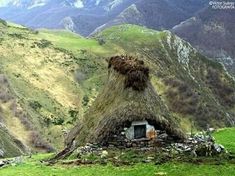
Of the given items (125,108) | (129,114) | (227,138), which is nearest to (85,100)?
(227,138)

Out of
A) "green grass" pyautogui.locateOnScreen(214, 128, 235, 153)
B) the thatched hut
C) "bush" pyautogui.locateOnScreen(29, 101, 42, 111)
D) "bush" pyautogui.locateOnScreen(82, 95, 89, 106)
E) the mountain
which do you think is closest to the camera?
the thatched hut

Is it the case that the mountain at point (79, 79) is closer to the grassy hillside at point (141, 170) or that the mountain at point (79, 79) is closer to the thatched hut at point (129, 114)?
the thatched hut at point (129, 114)

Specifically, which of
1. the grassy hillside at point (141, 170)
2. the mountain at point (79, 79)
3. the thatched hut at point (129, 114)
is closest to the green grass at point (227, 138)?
the thatched hut at point (129, 114)

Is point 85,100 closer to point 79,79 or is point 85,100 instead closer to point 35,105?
point 79,79

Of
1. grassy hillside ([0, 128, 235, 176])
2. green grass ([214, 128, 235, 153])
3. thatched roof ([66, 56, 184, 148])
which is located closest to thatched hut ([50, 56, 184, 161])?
thatched roof ([66, 56, 184, 148])

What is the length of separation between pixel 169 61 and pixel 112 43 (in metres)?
16.1

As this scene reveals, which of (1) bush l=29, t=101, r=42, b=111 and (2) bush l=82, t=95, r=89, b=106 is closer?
(1) bush l=29, t=101, r=42, b=111

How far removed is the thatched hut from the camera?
3117 centimetres

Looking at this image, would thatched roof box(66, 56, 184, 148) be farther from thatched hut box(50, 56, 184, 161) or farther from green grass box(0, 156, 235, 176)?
green grass box(0, 156, 235, 176)

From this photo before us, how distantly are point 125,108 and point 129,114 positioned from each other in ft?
1.42

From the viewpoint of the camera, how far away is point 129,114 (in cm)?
3127

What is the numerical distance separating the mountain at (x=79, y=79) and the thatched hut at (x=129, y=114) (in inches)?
954

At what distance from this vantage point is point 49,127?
7481 cm

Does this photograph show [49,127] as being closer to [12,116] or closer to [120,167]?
[12,116]
